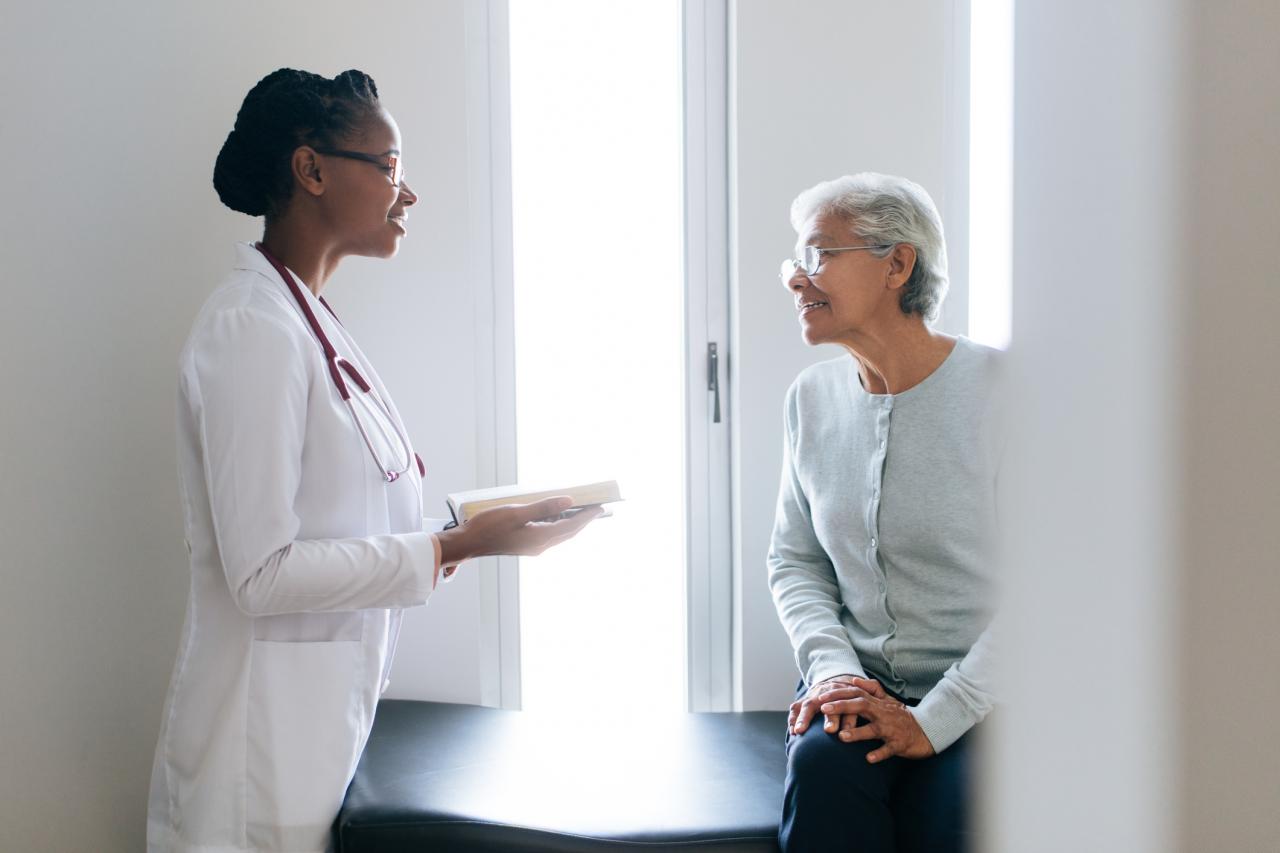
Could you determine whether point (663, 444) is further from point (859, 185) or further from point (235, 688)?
point (235, 688)

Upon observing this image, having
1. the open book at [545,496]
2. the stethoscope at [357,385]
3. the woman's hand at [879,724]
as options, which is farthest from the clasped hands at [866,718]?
the stethoscope at [357,385]

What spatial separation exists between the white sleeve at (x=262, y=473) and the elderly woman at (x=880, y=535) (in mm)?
664

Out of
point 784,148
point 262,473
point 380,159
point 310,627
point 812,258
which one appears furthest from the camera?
point 784,148

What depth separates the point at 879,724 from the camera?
4.09ft

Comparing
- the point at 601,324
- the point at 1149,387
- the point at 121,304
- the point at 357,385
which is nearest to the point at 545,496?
the point at 357,385

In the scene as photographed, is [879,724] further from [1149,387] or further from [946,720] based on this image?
[1149,387]

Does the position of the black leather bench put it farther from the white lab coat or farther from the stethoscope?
the stethoscope

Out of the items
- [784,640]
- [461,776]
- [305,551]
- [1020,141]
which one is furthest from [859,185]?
[1020,141]

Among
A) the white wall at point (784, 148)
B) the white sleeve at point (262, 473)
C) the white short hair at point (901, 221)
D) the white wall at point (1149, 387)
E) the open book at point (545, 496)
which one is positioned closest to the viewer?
the white wall at point (1149, 387)

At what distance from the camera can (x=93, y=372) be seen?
159cm

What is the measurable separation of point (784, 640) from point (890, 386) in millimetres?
658

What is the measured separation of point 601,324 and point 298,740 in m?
1.09

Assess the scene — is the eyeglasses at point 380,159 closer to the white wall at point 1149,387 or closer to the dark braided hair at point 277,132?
the dark braided hair at point 277,132

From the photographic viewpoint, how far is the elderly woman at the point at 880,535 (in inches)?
47.6
